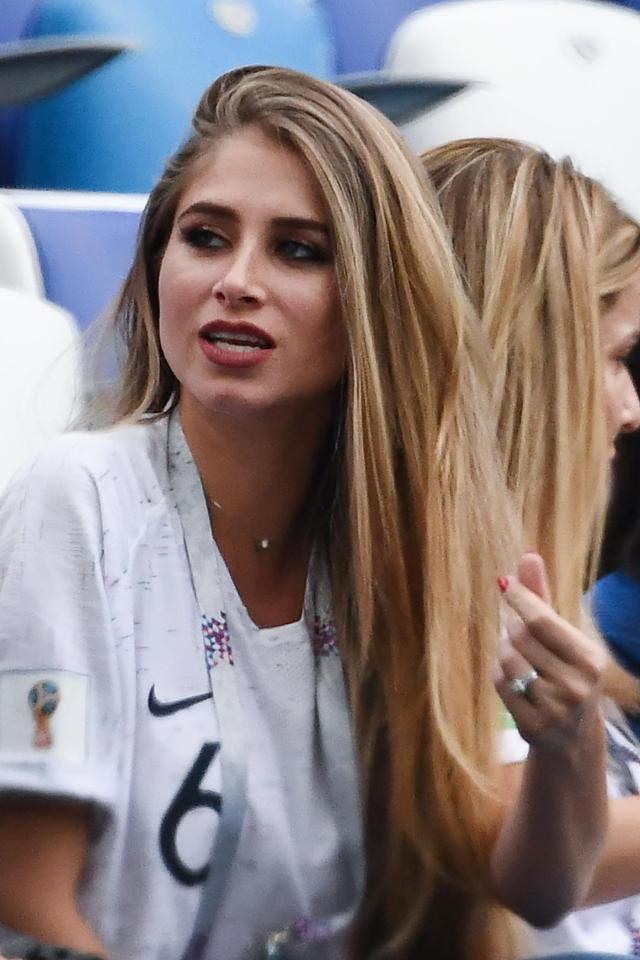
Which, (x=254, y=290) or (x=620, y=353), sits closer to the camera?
(x=254, y=290)

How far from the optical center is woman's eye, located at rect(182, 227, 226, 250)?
839 mm

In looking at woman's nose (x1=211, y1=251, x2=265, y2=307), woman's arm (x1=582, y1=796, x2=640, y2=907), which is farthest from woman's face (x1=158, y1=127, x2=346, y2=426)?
woman's arm (x1=582, y1=796, x2=640, y2=907)

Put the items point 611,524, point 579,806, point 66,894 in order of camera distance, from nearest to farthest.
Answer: point 66,894
point 579,806
point 611,524

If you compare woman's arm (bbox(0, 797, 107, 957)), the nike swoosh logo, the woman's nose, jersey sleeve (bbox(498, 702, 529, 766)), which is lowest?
jersey sleeve (bbox(498, 702, 529, 766))

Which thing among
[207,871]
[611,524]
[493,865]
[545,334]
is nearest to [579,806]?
[493,865]

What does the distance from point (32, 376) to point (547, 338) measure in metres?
0.35

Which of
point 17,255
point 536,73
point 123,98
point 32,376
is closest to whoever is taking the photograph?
point 32,376

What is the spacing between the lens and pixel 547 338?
3.32ft

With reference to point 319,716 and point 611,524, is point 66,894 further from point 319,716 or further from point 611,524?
point 611,524

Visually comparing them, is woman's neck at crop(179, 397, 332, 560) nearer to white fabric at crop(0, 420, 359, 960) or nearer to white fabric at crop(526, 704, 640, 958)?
white fabric at crop(0, 420, 359, 960)

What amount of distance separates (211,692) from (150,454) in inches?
5.4

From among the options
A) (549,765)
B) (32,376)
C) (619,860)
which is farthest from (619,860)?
(32,376)

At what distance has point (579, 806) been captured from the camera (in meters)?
0.85

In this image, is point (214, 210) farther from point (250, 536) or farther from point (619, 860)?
point (619, 860)
